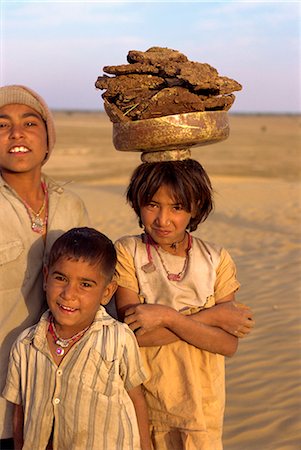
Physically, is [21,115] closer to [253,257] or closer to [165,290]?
[165,290]

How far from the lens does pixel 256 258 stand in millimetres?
8812

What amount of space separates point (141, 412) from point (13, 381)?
1.71 ft

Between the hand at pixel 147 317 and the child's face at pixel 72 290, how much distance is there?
0.53 ft

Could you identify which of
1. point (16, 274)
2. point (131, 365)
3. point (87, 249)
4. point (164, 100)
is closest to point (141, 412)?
point (131, 365)

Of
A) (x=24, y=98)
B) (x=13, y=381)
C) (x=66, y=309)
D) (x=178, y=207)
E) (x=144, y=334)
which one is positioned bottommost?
(x=13, y=381)

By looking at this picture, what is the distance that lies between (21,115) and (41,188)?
1.18 feet

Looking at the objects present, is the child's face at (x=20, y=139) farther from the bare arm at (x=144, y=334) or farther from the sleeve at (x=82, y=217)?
the bare arm at (x=144, y=334)

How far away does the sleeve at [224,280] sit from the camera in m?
2.55

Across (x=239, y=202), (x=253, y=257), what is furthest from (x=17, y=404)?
(x=239, y=202)

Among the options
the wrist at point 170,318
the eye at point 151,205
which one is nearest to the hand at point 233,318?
the wrist at point 170,318

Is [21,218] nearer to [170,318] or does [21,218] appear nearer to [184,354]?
[170,318]

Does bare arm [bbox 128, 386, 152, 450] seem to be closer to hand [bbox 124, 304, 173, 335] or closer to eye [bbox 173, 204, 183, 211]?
hand [bbox 124, 304, 173, 335]

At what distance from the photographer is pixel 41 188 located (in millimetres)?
2865

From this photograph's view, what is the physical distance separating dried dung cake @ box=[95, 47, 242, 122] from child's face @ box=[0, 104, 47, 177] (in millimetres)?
457
